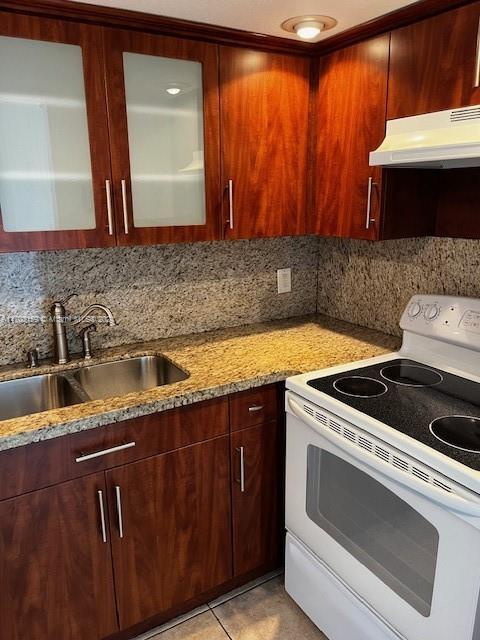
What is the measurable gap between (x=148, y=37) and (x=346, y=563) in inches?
70.7

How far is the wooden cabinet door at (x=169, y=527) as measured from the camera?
1548 mm

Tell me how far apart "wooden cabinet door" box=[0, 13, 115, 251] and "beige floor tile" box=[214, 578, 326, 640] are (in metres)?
1.47

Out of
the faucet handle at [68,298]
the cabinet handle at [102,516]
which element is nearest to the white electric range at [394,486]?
the cabinet handle at [102,516]

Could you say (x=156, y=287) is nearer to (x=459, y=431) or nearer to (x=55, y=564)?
(x=55, y=564)

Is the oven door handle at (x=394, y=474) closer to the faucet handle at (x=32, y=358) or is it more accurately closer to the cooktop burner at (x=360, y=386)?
the cooktop burner at (x=360, y=386)

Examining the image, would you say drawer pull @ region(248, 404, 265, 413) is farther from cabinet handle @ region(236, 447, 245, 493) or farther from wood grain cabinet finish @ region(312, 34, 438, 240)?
wood grain cabinet finish @ region(312, 34, 438, 240)

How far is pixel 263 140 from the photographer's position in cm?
187

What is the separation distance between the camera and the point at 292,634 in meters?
1.73

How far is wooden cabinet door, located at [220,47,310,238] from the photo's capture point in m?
1.78

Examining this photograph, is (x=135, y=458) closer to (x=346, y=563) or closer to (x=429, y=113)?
(x=346, y=563)

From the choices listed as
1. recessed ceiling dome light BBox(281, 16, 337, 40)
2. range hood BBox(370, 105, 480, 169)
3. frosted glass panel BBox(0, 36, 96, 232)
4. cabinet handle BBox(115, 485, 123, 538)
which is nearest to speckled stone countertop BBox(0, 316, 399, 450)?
cabinet handle BBox(115, 485, 123, 538)

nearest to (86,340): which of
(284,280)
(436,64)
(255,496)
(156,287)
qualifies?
(156,287)

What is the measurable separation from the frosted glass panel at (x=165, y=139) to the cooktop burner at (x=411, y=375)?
0.90 m

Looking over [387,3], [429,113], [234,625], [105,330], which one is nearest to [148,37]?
[387,3]
